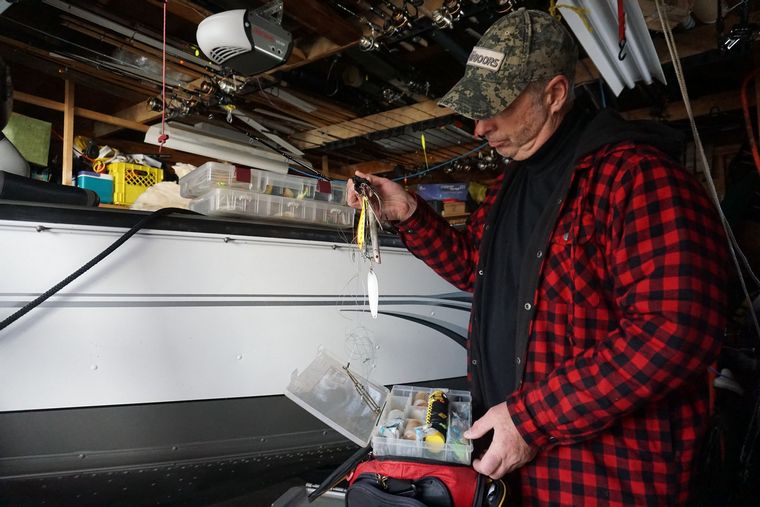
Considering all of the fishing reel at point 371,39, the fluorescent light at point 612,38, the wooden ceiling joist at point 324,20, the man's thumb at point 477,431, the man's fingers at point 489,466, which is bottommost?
the man's fingers at point 489,466

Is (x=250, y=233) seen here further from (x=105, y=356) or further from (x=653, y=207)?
(x=653, y=207)

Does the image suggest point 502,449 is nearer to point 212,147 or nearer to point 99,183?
point 212,147

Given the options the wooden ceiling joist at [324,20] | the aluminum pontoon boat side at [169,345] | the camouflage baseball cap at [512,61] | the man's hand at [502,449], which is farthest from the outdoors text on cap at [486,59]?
the wooden ceiling joist at [324,20]

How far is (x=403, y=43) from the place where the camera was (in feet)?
10.2

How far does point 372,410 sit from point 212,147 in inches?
117

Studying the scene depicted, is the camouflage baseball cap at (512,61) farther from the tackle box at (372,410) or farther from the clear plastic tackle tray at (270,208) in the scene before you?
the clear plastic tackle tray at (270,208)

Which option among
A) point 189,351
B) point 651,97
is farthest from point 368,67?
point 189,351

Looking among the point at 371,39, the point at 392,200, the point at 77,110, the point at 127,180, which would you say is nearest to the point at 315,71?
the point at 371,39

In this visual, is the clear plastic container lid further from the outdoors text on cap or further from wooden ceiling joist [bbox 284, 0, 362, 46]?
wooden ceiling joist [bbox 284, 0, 362, 46]

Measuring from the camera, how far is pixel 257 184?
7.14 feet

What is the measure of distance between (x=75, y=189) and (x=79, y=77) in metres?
2.66

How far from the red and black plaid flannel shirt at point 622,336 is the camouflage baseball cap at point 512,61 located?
25 centimetres

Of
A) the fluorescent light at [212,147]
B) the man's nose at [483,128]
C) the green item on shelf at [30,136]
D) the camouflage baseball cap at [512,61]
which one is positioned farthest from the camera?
the fluorescent light at [212,147]

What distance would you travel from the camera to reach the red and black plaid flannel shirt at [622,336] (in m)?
0.85
